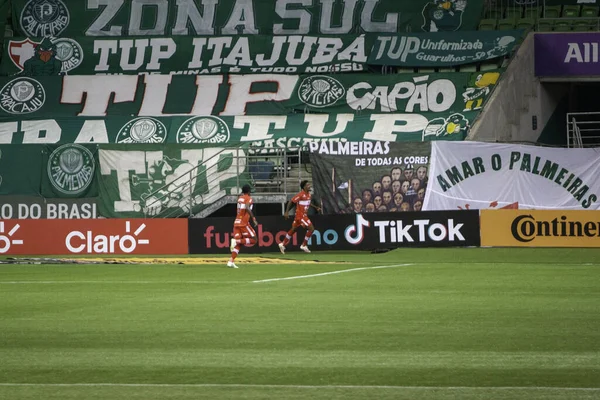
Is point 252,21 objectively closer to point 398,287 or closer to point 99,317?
point 398,287

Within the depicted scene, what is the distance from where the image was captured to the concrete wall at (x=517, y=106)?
3619 cm

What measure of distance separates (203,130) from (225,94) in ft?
6.74

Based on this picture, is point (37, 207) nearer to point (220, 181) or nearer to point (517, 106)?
point (220, 181)

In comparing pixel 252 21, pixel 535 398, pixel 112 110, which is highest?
pixel 252 21

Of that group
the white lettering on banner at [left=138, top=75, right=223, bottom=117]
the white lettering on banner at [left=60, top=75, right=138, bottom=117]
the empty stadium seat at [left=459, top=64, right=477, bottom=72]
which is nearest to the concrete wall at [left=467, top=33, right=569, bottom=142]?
the empty stadium seat at [left=459, top=64, right=477, bottom=72]

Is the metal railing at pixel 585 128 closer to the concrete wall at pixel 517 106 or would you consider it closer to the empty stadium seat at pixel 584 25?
the concrete wall at pixel 517 106

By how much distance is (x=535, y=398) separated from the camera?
8.12 m

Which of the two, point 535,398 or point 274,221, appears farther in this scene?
point 274,221

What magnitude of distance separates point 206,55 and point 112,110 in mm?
4131

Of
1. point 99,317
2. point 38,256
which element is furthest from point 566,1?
point 99,317

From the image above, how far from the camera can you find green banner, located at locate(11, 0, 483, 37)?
41688 millimetres

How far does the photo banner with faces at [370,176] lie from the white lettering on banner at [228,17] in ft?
38.3

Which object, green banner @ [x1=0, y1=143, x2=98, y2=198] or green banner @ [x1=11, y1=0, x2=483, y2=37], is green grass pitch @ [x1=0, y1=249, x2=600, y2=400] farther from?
green banner @ [x1=11, y1=0, x2=483, y2=37]

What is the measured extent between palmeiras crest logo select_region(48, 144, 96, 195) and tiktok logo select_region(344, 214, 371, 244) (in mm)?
8314
